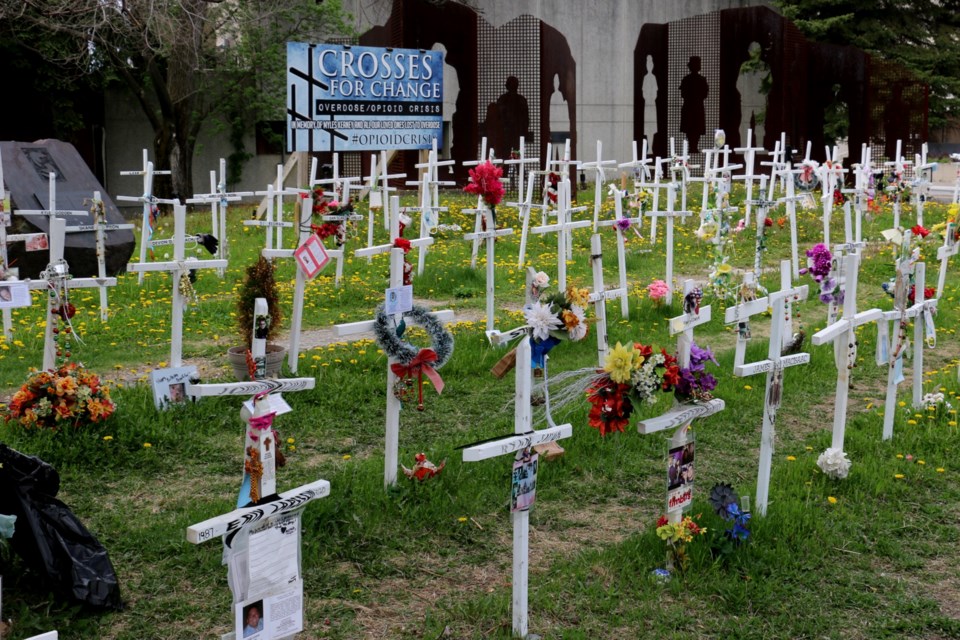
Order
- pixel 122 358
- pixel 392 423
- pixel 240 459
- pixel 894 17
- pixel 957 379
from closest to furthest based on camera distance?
1. pixel 392 423
2. pixel 240 459
3. pixel 957 379
4. pixel 122 358
5. pixel 894 17

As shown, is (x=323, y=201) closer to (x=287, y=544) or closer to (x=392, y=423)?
(x=392, y=423)

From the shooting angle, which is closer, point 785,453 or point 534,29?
point 785,453

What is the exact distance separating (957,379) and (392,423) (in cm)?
458

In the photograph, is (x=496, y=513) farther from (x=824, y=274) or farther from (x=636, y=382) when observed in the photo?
(x=824, y=274)

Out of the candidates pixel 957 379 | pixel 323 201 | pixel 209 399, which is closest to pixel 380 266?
pixel 323 201

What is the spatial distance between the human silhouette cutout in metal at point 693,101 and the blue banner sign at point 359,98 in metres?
15.6

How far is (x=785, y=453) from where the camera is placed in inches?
264

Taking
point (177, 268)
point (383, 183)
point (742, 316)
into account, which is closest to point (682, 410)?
point (742, 316)

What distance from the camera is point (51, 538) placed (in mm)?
4609

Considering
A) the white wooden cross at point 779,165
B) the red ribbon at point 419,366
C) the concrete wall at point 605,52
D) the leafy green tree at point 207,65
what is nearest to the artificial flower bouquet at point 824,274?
the red ribbon at point 419,366

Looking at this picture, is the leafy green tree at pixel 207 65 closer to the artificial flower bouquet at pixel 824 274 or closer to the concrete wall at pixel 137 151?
the concrete wall at pixel 137 151

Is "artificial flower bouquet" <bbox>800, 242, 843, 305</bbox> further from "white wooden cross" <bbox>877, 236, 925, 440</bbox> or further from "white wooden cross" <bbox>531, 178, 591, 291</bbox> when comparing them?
"white wooden cross" <bbox>531, 178, 591, 291</bbox>

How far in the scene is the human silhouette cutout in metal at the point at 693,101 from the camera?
2389 cm

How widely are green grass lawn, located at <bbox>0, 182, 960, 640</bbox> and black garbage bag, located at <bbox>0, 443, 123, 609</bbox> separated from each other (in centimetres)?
11
